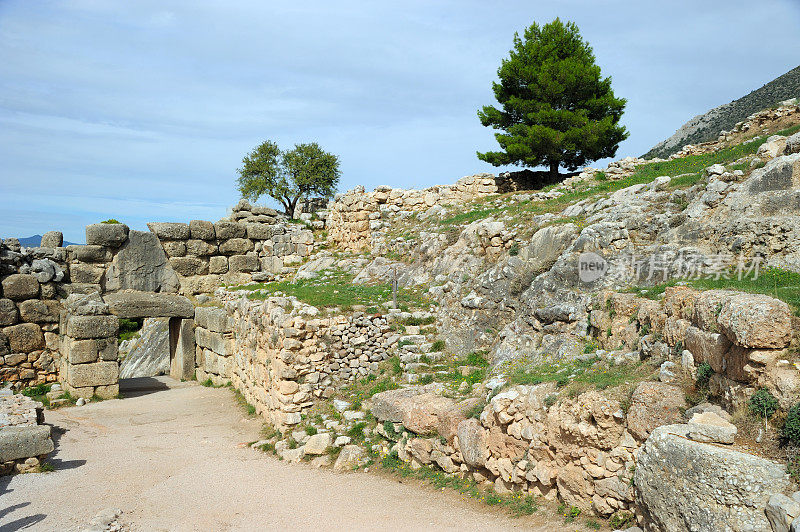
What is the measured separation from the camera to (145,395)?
53.7ft

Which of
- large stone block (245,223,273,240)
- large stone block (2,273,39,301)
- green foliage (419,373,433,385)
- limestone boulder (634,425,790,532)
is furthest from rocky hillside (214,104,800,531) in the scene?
large stone block (2,273,39,301)

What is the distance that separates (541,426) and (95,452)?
29.5 ft

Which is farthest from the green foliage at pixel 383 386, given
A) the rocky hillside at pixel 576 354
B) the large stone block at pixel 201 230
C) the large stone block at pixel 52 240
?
the large stone block at pixel 52 240

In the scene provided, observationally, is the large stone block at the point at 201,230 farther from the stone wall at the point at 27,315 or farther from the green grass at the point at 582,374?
the green grass at the point at 582,374

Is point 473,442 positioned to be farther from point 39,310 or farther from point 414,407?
point 39,310

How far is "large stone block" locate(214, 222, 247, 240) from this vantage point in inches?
824

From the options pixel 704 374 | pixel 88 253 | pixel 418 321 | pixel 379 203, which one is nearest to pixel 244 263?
pixel 88 253

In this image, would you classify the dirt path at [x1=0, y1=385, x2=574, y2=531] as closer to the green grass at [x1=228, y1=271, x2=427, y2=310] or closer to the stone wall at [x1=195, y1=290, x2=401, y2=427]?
the stone wall at [x1=195, y1=290, x2=401, y2=427]

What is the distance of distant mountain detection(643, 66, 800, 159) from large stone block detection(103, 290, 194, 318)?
27956 millimetres

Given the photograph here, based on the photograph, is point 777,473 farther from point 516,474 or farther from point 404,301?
point 404,301

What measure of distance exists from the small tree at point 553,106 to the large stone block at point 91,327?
704 inches

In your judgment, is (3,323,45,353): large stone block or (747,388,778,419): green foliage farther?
(3,323,45,353): large stone block

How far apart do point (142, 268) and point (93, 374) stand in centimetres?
496

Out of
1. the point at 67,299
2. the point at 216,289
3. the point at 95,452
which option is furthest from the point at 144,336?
the point at 95,452
